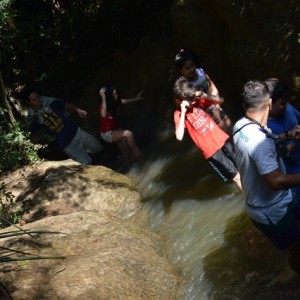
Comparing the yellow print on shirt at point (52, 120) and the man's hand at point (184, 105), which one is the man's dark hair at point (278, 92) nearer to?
the man's hand at point (184, 105)

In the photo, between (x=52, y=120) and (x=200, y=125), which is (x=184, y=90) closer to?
(x=200, y=125)

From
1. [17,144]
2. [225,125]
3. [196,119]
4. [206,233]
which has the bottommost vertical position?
[206,233]

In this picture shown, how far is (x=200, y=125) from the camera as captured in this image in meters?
5.59

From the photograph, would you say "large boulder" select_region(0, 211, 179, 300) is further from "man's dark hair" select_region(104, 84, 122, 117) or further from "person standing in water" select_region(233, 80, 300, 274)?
"man's dark hair" select_region(104, 84, 122, 117)

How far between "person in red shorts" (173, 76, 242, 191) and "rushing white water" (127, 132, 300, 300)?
0.64 metres

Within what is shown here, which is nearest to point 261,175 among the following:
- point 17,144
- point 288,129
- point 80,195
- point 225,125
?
point 288,129

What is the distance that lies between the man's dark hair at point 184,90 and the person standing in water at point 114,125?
124 inches

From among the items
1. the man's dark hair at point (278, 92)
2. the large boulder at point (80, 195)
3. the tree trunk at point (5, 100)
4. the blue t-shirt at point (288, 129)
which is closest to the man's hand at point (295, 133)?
the blue t-shirt at point (288, 129)

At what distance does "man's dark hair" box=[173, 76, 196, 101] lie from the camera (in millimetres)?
5504

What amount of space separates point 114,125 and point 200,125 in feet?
11.6

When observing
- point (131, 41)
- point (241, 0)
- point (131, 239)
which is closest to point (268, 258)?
point (131, 239)

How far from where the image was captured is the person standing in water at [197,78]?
19.5 feet

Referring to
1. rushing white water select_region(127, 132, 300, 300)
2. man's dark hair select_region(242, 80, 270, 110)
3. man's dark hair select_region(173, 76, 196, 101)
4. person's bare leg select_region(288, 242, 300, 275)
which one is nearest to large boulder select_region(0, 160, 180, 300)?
rushing white water select_region(127, 132, 300, 300)

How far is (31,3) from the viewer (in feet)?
37.9
